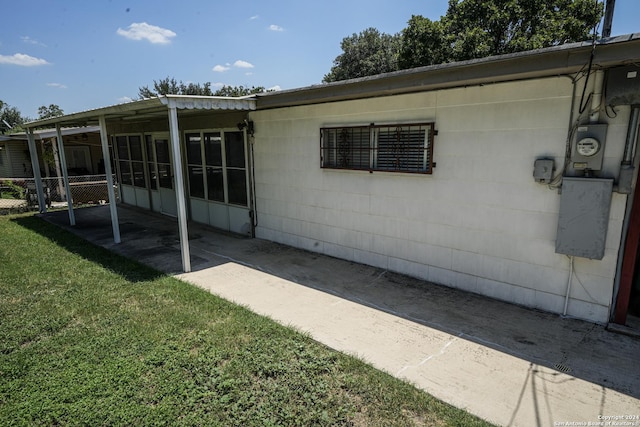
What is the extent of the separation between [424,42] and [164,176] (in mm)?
13577

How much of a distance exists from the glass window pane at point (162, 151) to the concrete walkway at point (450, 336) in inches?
168

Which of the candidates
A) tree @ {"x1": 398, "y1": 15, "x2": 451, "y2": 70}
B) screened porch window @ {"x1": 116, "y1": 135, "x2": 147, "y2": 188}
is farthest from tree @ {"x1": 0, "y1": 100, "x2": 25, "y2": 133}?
tree @ {"x1": 398, "y1": 15, "x2": 451, "y2": 70}

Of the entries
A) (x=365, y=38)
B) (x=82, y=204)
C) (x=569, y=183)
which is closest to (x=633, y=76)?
(x=569, y=183)

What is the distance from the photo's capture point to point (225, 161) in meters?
7.91

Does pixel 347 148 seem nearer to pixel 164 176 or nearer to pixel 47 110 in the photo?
pixel 164 176

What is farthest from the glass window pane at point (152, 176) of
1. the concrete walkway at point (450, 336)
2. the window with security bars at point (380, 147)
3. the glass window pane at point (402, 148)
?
the glass window pane at point (402, 148)

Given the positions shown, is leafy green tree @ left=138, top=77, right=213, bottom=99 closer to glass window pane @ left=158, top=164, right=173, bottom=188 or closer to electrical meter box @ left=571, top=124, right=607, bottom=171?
glass window pane @ left=158, top=164, right=173, bottom=188

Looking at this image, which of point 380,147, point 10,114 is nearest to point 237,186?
point 380,147

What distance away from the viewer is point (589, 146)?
3.56 meters

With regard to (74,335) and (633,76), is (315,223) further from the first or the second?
(633,76)

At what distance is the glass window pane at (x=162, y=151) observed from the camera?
964cm

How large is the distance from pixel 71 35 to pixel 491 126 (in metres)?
13.4

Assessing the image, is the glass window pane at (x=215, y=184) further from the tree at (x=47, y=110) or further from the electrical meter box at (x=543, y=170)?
the tree at (x=47, y=110)

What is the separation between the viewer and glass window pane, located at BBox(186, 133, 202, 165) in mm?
8586
